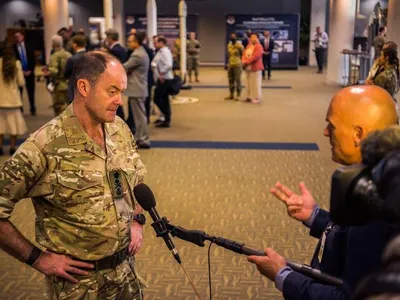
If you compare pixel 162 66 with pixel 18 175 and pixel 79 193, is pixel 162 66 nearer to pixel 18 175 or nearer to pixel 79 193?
pixel 79 193

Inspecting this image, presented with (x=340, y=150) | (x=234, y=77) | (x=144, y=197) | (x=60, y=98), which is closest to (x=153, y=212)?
(x=144, y=197)

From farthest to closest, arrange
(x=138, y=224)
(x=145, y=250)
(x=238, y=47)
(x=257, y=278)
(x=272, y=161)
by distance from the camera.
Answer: (x=238, y=47)
(x=272, y=161)
(x=145, y=250)
(x=257, y=278)
(x=138, y=224)

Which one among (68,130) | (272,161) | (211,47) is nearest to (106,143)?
(68,130)

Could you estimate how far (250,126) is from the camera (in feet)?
34.0

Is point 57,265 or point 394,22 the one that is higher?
point 394,22

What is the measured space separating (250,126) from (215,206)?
4713 millimetres

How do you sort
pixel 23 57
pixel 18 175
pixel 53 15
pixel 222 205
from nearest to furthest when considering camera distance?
pixel 18 175 < pixel 222 205 < pixel 23 57 < pixel 53 15

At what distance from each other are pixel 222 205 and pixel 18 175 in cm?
403

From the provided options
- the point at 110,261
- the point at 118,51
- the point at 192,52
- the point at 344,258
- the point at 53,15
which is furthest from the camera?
the point at 192,52

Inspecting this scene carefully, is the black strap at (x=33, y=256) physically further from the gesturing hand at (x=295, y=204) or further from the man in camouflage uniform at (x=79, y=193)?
the gesturing hand at (x=295, y=204)

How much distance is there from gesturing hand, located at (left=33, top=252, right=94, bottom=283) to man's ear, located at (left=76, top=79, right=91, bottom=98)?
61cm

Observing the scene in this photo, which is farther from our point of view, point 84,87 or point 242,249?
point 84,87

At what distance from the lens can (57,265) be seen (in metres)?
2.04

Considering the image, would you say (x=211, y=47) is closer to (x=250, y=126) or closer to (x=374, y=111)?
(x=250, y=126)
